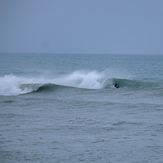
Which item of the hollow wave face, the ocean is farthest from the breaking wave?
the ocean

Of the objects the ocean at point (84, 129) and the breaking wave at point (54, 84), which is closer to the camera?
the ocean at point (84, 129)

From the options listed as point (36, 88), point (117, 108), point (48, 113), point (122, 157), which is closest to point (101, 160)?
point (122, 157)

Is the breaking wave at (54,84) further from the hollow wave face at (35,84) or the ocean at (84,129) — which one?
the ocean at (84,129)

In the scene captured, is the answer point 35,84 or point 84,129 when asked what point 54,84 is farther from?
point 84,129

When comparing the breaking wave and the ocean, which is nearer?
the ocean

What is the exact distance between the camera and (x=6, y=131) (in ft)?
39.4

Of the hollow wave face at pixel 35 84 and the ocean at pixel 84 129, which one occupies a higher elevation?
the hollow wave face at pixel 35 84

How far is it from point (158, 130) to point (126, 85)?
1455cm

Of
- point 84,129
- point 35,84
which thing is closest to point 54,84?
point 35,84

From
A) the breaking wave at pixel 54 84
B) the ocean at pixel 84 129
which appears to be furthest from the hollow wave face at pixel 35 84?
the ocean at pixel 84 129

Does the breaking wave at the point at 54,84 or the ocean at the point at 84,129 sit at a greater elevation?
the breaking wave at the point at 54,84

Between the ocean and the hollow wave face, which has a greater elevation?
the hollow wave face

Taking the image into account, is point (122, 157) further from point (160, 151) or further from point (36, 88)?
point (36, 88)

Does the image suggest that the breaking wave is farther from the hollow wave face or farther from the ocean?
the ocean
